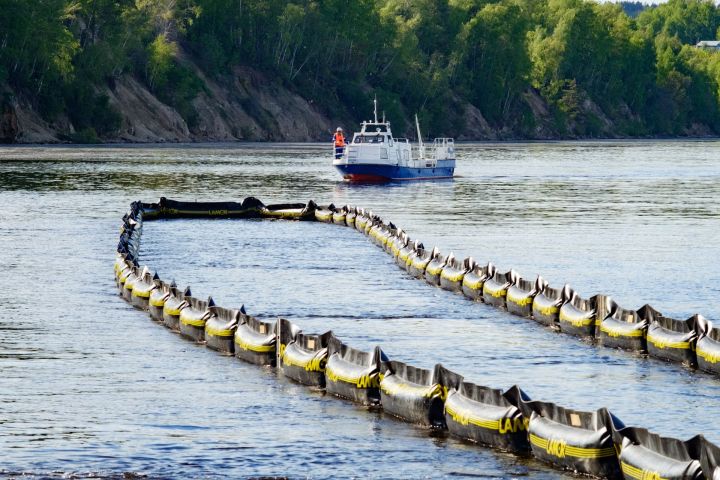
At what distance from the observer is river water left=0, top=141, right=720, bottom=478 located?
80.9ft

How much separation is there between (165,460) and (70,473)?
5.64ft

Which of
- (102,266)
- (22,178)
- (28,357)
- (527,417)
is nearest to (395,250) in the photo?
(102,266)

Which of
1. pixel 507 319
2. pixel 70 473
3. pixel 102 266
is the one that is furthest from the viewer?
pixel 102 266

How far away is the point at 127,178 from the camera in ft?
377

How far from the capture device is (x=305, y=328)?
39469 millimetres

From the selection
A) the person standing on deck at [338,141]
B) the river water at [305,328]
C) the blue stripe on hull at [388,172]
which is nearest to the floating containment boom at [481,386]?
the river water at [305,328]

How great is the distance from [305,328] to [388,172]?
80.4 m

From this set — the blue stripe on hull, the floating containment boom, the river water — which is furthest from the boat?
the floating containment boom

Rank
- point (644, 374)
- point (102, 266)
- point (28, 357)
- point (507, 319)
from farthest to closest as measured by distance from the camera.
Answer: point (102, 266) < point (507, 319) < point (28, 357) < point (644, 374)

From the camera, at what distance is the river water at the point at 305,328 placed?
2467 cm

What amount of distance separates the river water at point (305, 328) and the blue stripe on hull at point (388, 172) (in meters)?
16.8

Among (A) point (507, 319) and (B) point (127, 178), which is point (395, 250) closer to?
(A) point (507, 319)

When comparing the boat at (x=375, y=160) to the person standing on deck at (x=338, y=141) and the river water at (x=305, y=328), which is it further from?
the river water at (x=305, y=328)

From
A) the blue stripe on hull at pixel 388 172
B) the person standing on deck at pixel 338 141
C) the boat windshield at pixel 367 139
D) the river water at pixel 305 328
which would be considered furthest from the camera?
the boat windshield at pixel 367 139
